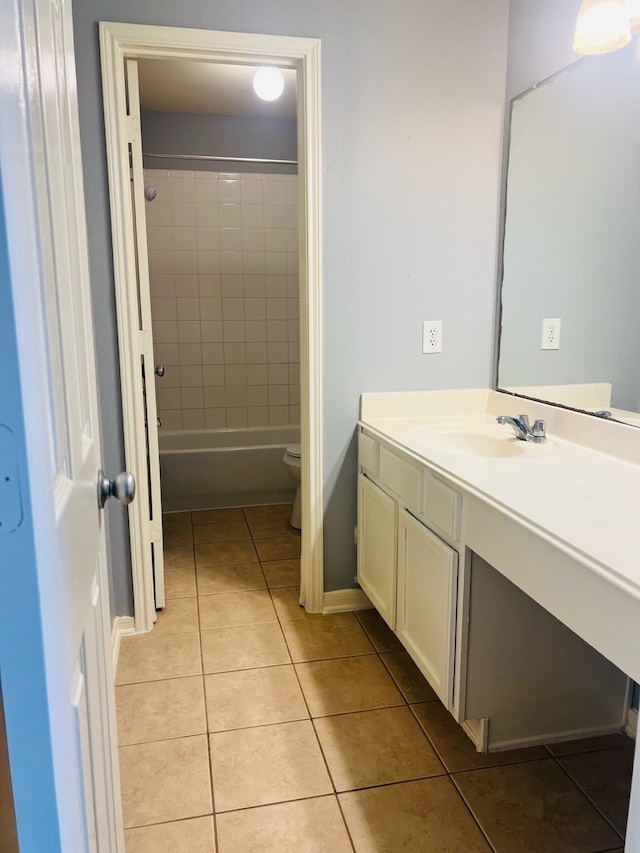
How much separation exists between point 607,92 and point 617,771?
187 cm

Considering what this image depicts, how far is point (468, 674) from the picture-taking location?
162cm

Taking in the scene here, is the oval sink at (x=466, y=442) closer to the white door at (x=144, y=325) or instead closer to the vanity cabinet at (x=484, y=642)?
the vanity cabinet at (x=484, y=642)

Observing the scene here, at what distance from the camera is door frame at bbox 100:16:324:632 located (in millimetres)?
2027

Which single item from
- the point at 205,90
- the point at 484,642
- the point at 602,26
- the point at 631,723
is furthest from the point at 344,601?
the point at 205,90

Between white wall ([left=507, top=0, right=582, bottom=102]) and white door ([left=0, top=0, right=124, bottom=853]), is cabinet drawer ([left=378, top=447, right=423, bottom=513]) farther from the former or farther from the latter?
white wall ([left=507, top=0, right=582, bottom=102])

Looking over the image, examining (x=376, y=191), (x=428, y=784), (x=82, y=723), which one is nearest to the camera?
(x=82, y=723)

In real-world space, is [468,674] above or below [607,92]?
below

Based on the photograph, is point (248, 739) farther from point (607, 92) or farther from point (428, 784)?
point (607, 92)

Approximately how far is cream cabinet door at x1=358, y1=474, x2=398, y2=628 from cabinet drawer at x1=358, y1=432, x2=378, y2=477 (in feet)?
0.18

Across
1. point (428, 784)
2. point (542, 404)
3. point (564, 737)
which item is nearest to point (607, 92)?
point (542, 404)

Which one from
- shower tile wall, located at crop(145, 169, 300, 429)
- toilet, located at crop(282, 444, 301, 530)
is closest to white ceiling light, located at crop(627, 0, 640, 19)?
toilet, located at crop(282, 444, 301, 530)

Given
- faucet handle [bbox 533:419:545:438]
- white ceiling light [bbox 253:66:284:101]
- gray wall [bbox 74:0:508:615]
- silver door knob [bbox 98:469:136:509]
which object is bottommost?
faucet handle [bbox 533:419:545:438]

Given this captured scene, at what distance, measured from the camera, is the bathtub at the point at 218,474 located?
3773 mm

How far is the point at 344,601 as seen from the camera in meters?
2.54
